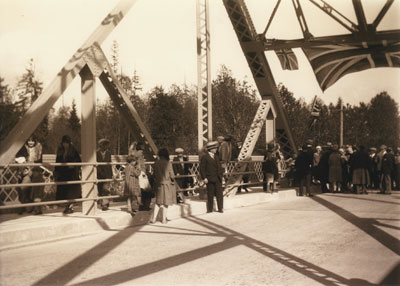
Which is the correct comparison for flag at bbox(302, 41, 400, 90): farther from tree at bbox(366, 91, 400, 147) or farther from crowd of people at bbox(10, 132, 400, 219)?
tree at bbox(366, 91, 400, 147)

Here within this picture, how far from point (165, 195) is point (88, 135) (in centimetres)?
219

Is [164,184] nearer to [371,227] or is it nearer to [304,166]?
[371,227]

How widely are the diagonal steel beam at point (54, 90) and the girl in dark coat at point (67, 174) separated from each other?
1.77 meters

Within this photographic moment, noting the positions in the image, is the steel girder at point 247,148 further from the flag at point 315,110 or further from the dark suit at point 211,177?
the flag at point 315,110

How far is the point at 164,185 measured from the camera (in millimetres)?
12000

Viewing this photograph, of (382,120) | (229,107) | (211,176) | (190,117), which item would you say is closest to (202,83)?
(211,176)

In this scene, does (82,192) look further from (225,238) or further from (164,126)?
(164,126)

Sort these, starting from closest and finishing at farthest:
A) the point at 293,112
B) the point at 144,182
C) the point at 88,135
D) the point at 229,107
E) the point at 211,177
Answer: the point at 88,135
the point at 144,182
the point at 211,177
the point at 229,107
the point at 293,112

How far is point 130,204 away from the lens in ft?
39.1

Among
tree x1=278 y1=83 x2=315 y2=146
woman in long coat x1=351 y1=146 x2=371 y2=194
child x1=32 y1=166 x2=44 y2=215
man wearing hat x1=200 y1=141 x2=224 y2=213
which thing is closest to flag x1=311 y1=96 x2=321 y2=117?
woman in long coat x1=351 y1=146 x2=371 y2=194

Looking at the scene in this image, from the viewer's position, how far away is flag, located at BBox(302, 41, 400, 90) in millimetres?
19594

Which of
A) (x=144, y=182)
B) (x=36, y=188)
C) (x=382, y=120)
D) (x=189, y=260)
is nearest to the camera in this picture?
(x=189, y=260)

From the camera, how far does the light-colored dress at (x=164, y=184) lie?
1192 centimetres

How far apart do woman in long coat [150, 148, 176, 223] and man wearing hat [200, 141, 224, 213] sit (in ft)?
6.94
